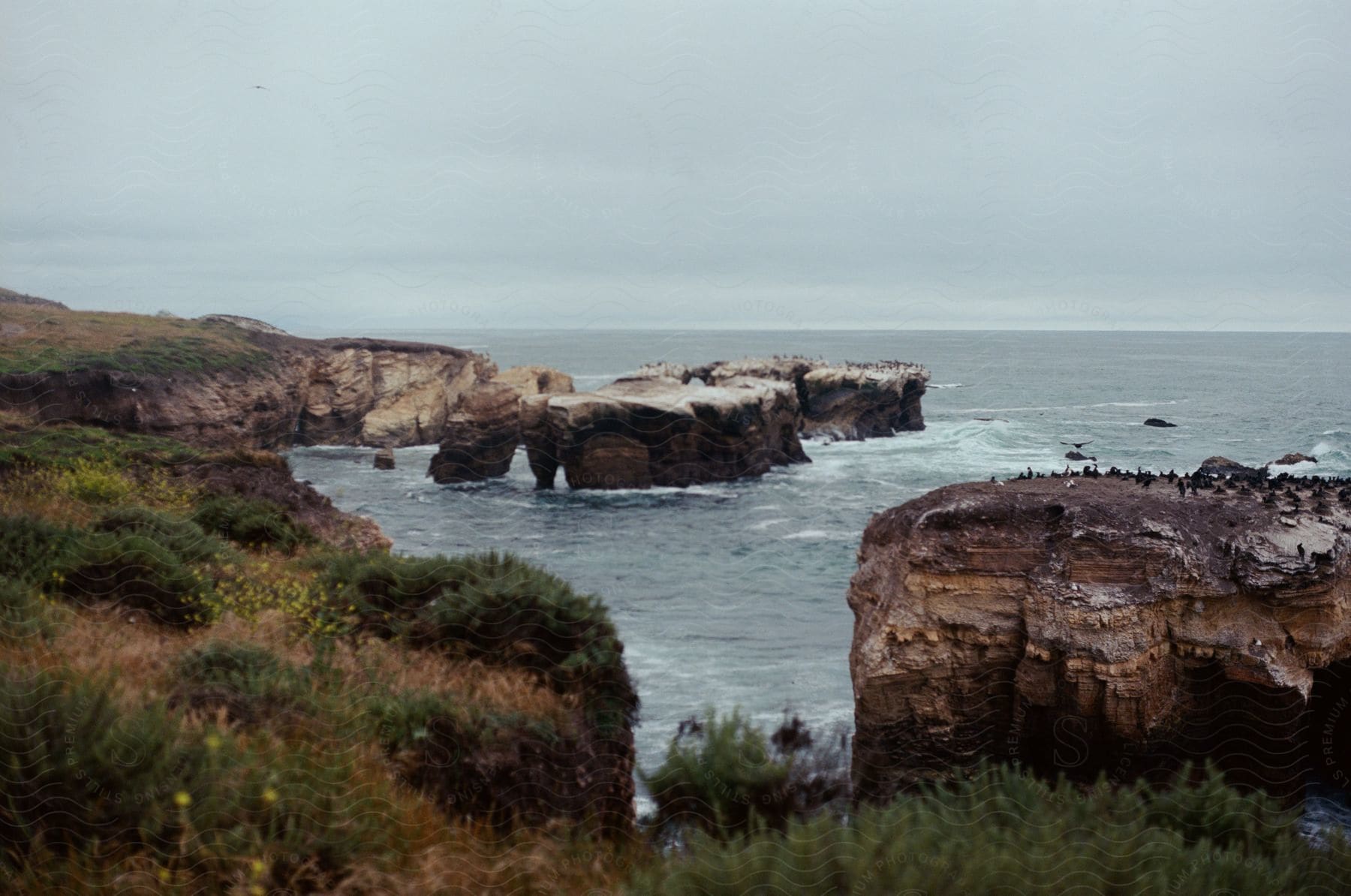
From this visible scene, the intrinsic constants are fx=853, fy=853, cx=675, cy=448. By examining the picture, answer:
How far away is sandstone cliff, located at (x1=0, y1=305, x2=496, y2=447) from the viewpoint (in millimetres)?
26234

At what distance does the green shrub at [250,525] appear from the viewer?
10820 mm

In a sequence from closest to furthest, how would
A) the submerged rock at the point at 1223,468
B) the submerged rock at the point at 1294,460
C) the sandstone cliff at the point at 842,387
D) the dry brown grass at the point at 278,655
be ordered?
1. the dry brown grass at the point at 278,655
2. the submerged rock at the point at 1223,468
3. the submerged rock at the point at 1294,460
4. the sandstone cliff at the point at 842,387

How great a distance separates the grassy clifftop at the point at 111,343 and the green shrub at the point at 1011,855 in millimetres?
27754

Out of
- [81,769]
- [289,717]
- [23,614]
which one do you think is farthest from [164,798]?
[23,614]

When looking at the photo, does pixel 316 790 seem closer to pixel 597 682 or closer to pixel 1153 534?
pixel 597 682

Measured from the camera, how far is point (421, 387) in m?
43.9

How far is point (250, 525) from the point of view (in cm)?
1098

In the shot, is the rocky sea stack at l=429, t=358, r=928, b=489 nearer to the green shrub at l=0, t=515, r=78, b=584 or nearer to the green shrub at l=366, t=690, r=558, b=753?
the green shrub at l=0, t=515, r=78, b=584

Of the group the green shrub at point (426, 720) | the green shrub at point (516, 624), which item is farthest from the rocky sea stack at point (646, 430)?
the green shrub at point (426, 720)

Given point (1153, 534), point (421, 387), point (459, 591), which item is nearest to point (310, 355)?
point (421, 387)

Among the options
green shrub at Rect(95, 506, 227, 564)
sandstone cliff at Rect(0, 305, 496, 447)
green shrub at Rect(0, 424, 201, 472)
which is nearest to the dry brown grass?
green shrub at Rect(95, 506, 227, 564)

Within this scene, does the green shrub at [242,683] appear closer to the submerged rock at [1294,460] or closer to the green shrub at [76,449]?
the green shrub at [76,449]

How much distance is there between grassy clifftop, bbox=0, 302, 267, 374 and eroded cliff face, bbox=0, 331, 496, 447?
1.60 ft

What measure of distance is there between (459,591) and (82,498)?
21.2 ft
